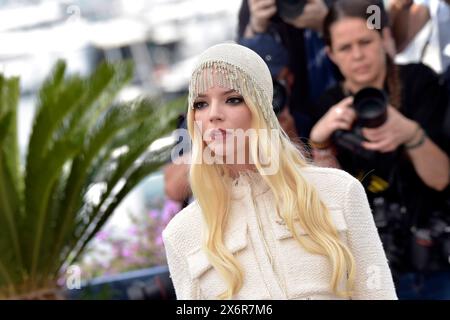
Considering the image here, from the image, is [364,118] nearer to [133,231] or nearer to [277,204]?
[133,231]

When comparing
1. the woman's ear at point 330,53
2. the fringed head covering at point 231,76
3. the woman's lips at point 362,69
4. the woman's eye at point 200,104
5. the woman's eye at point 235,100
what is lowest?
the woman's lips at point 362,69

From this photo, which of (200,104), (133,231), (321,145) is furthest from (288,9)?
(200,104)

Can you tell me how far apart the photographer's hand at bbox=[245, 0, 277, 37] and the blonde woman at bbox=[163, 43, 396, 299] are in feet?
11.4

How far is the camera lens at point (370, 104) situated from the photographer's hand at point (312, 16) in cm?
75

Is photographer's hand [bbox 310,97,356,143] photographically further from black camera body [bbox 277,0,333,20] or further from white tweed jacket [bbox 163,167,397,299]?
white tweed jacket [bbox 163,167,397,299]

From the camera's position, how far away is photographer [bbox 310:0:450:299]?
4996 millimetres

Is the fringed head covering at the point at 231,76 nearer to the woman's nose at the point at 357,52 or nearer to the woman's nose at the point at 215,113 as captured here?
the woman's nose at the point at 215,113

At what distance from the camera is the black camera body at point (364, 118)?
181 inches

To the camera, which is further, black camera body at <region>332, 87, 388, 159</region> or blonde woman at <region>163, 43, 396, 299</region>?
black camera body at <region>332, 87, 388, 159</region>

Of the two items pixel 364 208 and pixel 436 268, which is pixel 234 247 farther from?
pixel 436 268

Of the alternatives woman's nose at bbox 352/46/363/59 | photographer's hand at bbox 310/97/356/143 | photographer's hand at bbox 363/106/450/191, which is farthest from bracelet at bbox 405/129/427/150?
woman's nose at bbox 352/46/363/59

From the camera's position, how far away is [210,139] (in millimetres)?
1783

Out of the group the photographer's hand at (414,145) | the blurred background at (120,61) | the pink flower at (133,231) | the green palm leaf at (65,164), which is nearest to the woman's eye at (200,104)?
the photographer's hand at (414,145)

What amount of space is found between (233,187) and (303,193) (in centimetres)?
16
